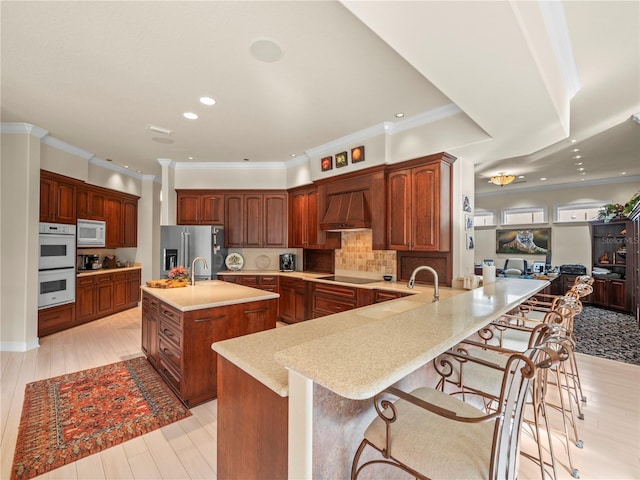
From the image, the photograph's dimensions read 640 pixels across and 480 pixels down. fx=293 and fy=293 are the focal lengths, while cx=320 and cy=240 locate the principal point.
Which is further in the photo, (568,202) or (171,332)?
(568,202)

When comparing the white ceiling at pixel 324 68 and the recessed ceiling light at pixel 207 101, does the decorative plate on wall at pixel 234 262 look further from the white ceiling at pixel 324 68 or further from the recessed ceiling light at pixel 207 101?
the recessed ceiling light at pixel 207 101

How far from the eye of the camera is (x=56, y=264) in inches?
174

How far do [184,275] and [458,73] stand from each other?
3.40 metres

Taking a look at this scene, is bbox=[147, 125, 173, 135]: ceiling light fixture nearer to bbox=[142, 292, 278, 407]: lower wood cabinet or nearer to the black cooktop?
bbox=[142, 292, 278, 407]: lower wood cabinet

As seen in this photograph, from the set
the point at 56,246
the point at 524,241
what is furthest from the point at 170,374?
the point at 524,241

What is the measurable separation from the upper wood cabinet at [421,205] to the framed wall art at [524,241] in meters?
6.22

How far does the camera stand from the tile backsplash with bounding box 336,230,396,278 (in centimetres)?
440

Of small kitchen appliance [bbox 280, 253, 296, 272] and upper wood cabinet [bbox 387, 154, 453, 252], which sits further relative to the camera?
small kitchen appliance [bbox 280, 253, 296, 272]

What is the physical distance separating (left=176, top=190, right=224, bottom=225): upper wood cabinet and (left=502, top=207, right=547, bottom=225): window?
808 centimetres

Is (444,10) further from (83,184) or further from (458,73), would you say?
(83,184)

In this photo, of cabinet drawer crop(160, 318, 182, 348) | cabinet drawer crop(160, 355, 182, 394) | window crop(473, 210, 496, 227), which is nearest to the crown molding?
cabinet drawer crop(160, 318, 182, 348)

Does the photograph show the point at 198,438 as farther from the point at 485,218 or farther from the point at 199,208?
the point at 485,218

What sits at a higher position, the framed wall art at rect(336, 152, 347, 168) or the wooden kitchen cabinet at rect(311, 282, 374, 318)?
the framed wall art at rect(336, 152, 347, 168)

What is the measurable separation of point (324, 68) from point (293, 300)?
3.48 m
